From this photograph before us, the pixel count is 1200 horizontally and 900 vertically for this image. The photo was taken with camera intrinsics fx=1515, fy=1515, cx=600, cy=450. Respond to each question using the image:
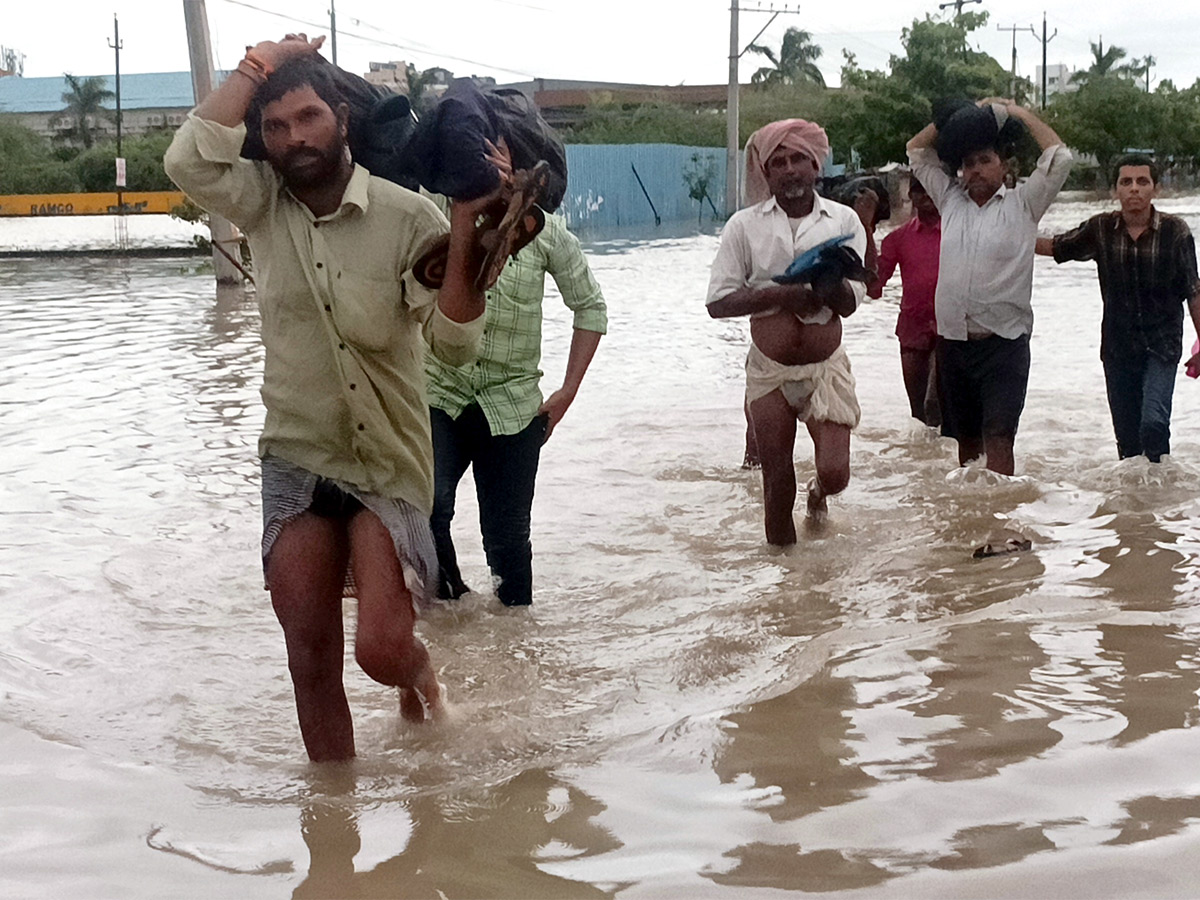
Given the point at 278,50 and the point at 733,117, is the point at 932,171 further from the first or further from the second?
the point at 733,117

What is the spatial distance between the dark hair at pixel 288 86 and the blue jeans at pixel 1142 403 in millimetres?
5180

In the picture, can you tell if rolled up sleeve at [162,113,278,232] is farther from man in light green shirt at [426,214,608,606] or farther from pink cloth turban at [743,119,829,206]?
pink cloth turban at [743,119,829,206]

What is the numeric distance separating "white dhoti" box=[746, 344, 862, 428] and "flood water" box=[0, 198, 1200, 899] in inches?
26.4

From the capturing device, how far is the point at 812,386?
6.41 meters

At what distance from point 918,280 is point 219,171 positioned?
247 inches

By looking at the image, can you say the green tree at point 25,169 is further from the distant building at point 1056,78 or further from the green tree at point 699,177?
the distant building at point 1056,78

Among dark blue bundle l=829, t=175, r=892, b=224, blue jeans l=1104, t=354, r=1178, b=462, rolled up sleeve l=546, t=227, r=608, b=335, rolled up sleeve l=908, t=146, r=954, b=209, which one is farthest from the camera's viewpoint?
blue jeans l=1104, t=354, r=1178, b=462

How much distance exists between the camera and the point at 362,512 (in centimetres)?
392

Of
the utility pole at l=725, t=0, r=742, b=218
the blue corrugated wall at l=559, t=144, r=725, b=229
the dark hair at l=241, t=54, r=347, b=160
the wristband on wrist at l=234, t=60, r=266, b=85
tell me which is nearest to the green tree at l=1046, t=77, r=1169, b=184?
the blue corrugated wall at l=559, t=144, r=725, b=229

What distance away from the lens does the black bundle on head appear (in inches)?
276

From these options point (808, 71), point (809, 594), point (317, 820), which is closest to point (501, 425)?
point (809, 594)

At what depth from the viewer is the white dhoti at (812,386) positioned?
6391 mm

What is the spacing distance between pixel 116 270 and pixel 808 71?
7411cm

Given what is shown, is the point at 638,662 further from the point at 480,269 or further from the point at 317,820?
the point at 480,269
